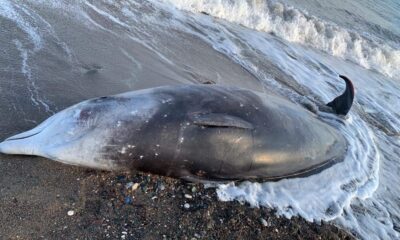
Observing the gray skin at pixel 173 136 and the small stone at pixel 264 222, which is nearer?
the gray skin at pixel 173 136

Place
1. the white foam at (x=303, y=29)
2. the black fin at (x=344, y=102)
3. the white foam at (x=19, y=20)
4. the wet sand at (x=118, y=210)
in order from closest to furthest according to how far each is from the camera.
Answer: the wet sand at (x=118, y=210) → the white foam at (x=19, y=20) → the black fin at (x=344, y=102) → the white foam at (x=303, y=29)

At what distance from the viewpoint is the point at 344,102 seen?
7562mm

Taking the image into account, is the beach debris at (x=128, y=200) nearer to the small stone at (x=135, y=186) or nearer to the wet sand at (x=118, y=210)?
the wet sand at (x=118, y=210)

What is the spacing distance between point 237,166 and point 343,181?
1.98 meters

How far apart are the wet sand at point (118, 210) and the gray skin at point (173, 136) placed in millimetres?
154

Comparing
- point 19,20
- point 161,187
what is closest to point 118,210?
point 161,187

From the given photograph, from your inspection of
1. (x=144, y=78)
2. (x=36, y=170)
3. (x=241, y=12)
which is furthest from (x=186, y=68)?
(x=241, y=12)

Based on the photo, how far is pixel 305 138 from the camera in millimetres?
5848

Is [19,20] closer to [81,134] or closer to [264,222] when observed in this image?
[81,134]

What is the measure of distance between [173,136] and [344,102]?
4.00 m

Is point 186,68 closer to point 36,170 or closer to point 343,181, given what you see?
point 343,181

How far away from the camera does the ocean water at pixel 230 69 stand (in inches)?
215

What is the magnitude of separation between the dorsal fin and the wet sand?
0.73 m

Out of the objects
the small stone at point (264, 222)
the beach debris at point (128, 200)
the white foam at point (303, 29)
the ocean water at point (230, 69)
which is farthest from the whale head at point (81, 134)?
the white foam at point (303, 29)
